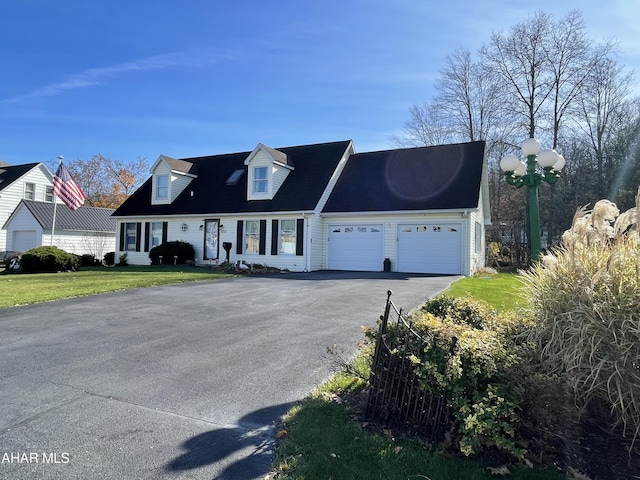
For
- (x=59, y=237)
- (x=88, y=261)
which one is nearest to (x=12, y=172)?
(x=59, y=237)

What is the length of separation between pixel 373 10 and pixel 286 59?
366cm

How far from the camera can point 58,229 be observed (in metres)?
25.8

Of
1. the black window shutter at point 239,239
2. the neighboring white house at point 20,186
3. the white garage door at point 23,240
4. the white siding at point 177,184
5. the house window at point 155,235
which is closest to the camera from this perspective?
the black window shutter at point 239,239

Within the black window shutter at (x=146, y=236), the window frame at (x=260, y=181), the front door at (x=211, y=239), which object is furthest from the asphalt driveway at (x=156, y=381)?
the black window shutter at (x=146, y=236)

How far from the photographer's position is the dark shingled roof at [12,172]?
27.9 meters

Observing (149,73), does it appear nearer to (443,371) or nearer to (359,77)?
(359,77)

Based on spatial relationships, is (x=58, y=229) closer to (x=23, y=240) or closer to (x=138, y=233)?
(x=23, y=240)

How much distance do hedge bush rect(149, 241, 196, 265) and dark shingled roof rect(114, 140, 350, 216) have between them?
180 centimetres

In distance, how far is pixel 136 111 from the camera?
1712 cm

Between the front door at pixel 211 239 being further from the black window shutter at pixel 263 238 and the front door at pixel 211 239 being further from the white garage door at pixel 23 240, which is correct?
the white garage door at pixel 23 240

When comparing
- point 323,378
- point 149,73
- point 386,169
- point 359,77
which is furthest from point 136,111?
point 323,378

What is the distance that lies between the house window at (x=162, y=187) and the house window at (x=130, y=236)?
90.1 inches

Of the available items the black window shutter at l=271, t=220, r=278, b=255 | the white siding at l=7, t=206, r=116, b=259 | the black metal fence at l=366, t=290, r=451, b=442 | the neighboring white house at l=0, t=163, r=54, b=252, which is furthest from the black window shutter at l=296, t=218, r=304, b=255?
the neighboring white house at l=0, t=163, r=54, b=252

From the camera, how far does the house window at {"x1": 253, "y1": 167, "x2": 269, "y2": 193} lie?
62.3 ft
